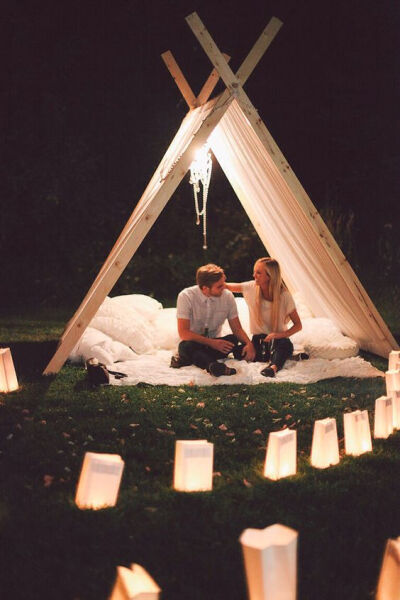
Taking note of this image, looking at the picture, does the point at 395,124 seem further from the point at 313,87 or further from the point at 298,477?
the point at 298,477

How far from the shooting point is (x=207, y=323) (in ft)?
17.2

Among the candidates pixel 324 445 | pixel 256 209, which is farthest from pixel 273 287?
pixel 324 445

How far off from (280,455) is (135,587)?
134 cm

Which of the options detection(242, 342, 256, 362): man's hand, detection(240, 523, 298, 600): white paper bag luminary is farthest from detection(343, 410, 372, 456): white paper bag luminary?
detection(242, 342, 256, 362): man's hand

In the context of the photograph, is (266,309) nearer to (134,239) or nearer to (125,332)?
(125,332)

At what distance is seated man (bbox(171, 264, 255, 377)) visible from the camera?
5.03 metres

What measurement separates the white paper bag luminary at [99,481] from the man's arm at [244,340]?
269cm

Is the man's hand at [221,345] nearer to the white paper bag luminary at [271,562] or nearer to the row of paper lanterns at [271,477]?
the row of paper lanterns at [271,477]

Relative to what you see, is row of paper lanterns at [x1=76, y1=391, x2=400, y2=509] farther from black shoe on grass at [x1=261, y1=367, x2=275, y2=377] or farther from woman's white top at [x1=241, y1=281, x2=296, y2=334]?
woman's white top at [x1=241, y1=281, x2=296, y2=334]

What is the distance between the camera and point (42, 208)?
966 centimetres

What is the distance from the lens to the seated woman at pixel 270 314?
5.17 meters

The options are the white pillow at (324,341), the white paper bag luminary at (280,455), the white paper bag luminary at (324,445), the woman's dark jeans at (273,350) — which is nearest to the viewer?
the white paper bag luminary at (280,455)

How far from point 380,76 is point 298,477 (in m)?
10.7

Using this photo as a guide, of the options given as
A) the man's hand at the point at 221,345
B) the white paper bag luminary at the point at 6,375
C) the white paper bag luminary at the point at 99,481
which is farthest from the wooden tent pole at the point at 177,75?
the white paper bag luminary at the point at 99,481
